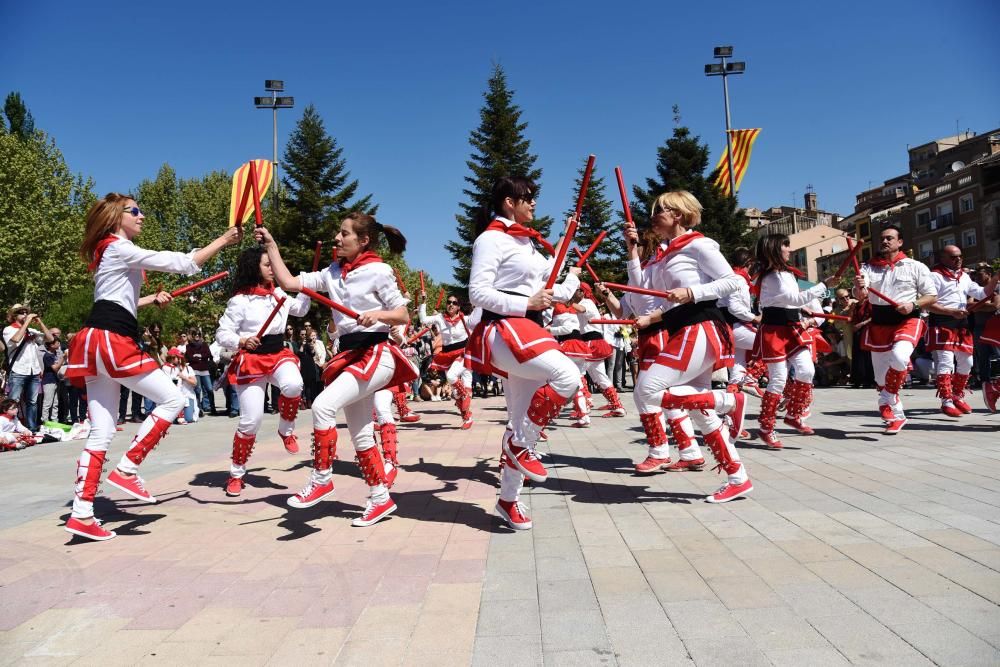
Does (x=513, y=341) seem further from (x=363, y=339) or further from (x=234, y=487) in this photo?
(x=234, y=487)

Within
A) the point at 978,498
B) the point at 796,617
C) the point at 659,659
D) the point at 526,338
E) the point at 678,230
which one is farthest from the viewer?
the point at 678,230

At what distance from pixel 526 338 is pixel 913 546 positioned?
2190 millimetres

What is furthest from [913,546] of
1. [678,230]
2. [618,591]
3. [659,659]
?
[678,230]

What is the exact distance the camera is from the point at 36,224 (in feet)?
111

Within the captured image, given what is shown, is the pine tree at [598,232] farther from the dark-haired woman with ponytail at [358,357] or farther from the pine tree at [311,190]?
the dark-haired woman with ponytail at [358,357]

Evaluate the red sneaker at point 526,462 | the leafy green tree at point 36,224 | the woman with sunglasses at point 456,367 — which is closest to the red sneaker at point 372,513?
the red sneaker at point 526,462

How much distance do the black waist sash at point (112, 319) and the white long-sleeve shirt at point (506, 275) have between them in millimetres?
2293

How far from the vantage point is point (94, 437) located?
173 inches

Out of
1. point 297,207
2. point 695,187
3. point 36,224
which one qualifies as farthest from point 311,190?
point 695,187

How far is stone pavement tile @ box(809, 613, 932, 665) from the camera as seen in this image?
217 cm

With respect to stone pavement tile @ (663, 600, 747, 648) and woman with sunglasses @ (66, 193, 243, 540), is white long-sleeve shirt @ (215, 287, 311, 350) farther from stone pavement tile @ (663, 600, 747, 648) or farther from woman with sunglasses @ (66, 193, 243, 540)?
stone pavement tile @ (663, 600, 747, 648)

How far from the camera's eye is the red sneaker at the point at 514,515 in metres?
4.02

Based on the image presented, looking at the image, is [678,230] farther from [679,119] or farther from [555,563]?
[679,119]

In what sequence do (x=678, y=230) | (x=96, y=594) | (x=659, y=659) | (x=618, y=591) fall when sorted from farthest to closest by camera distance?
(x=678, y=230) < (x=96, y=594) < (x=618, y=591) < (x=659, y=659)
